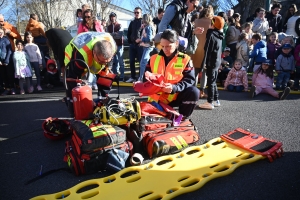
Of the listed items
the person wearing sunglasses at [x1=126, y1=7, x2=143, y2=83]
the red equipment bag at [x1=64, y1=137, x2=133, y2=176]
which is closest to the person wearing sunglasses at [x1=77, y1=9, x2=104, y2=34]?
the person wearing sunglasses at [x1=126, y1=7, x2=143, y2=83]

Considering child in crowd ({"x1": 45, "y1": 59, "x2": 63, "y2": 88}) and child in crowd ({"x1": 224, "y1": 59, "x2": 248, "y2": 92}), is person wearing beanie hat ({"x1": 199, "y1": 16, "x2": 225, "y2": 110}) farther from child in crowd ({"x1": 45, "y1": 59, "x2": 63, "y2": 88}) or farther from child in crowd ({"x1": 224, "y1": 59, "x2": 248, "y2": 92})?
child in crowd ({"x1": 45, "y1": 59, "x2": 63, "y2": 88})

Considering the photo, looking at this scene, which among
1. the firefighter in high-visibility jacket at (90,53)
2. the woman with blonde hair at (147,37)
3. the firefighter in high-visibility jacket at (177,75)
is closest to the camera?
the firefighter in high-visibility jacket at (90,53)

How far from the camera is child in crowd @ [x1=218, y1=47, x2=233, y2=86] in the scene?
6.98 m

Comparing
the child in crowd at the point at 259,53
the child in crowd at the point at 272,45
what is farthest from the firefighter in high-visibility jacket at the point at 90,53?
the child in crowd at the point at 272,45

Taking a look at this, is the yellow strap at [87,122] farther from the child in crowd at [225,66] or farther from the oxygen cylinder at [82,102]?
the child in crowd at [225,66]

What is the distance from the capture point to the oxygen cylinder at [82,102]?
2900mm

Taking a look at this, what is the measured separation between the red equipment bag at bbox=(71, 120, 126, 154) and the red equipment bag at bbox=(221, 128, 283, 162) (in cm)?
135

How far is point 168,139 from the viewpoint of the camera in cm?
288

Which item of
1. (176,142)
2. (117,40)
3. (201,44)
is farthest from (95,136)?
(117,40)

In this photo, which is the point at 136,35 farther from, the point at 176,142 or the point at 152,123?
the point at 176,142

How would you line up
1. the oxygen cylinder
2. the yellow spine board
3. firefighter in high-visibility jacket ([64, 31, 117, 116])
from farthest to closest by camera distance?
firefighter in high-visibility jacket ([64, 31, 117, 116]) < the oxygen cylinder < the yellow spine board

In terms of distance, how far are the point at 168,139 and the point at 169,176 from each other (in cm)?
57

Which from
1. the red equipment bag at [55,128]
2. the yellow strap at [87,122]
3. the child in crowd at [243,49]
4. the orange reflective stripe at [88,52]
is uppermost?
the child in crowd at [243,49]

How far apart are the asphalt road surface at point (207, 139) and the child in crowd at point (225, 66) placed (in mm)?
1248
